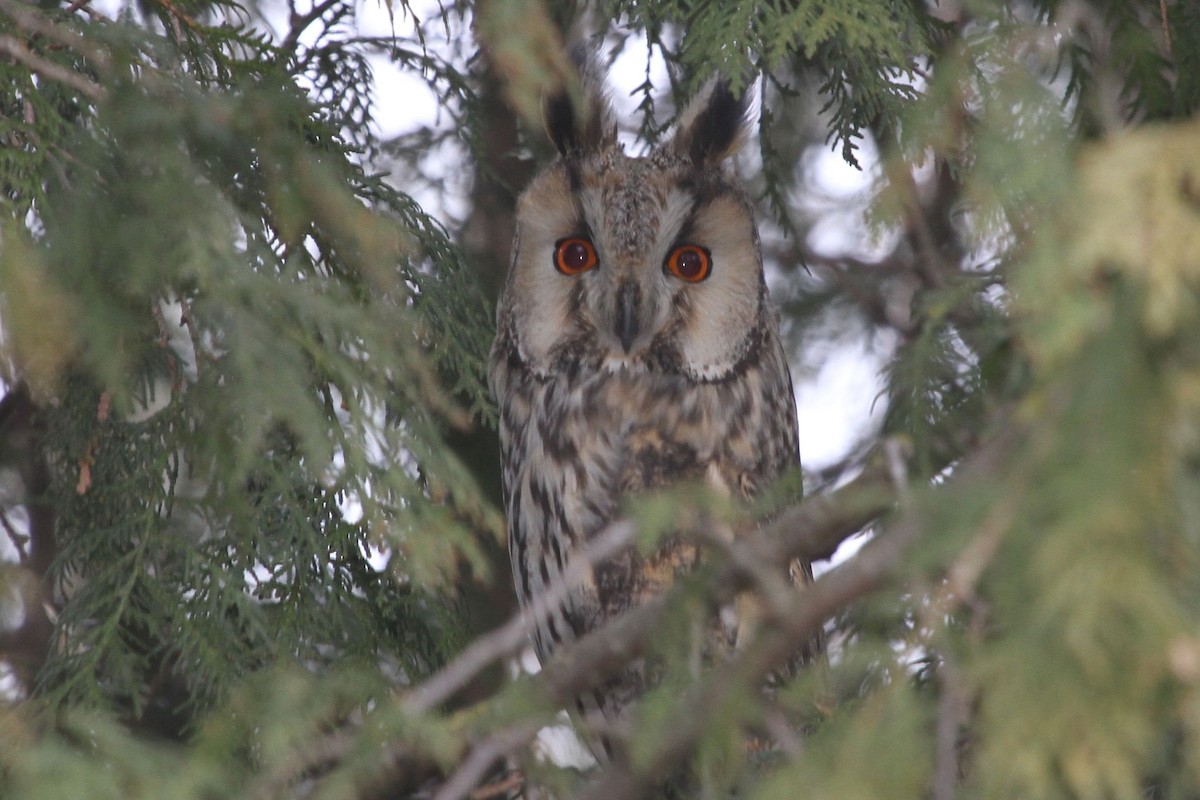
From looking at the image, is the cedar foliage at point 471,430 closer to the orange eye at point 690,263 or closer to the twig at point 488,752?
the twig at point 488,752

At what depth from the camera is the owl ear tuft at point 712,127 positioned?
2.76m

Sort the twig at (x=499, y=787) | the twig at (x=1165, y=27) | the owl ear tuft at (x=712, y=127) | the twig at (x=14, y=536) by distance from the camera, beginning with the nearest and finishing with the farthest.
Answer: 1. the twig at (x=499, y=787)
2. the twig at (x=1165, y=27)
3. the twig at (x=14, y=536)
4. the owl ear tuft at (x=712, y=127)

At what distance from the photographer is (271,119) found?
160cm

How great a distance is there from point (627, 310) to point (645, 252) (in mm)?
135

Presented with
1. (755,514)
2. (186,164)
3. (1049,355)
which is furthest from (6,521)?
(1049,355)

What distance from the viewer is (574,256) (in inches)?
108

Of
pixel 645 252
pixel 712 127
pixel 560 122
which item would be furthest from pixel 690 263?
pixel 560 122

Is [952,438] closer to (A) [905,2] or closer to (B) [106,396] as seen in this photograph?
(A) [905,2]

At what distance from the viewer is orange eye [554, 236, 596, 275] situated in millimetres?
2725

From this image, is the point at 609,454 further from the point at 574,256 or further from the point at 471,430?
the point at 471,430

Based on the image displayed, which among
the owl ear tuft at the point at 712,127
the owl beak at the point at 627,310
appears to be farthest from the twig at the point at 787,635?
the owl ear tuft at the point at 712,127

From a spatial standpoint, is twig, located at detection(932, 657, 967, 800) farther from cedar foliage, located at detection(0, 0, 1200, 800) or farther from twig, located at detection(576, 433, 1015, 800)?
twig, located at detection(576, 433, 1015, 800)

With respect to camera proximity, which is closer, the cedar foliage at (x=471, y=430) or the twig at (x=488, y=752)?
the cedar foliage at (x=471, y=430)

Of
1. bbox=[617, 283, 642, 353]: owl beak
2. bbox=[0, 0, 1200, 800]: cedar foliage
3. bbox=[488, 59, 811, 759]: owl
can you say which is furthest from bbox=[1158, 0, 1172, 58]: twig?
bbox=[617, 283, 642, 353]: owl beak
